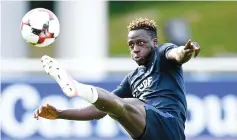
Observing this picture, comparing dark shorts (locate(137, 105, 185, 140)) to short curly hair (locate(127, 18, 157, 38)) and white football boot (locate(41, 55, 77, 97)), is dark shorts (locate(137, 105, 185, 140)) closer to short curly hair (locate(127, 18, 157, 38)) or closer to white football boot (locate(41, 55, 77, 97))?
short curly hair (locate(127, 18, 157, 38))

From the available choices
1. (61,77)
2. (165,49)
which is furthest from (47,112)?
(165,49)

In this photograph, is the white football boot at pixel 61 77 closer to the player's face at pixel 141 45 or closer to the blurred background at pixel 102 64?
the player's face at pixel 141 45

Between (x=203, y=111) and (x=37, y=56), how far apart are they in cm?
674

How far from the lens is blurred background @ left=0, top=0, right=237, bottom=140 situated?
16672 millimetres

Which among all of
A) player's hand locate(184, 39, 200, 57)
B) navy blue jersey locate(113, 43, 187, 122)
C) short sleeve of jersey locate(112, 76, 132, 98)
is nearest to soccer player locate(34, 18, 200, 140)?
navy blue jersey locate(113, 43, 187, 122)

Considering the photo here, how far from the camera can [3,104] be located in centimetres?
1662

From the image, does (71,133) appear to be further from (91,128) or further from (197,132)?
(197,132)

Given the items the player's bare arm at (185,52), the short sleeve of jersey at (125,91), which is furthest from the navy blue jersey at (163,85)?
the short sleeve of jersey at (125,91)

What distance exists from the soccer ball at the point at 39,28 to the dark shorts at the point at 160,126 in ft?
4.11

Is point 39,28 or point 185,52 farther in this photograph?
point 39,28

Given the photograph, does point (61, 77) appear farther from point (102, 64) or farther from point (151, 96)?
point (102, 64)

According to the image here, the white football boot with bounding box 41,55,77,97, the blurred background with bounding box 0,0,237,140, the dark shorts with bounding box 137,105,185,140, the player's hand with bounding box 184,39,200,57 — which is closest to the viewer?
the white football boot with bounding box 41,55,77,97

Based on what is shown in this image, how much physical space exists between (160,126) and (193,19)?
13933 millimetres

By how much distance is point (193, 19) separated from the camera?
24422 millimetres
